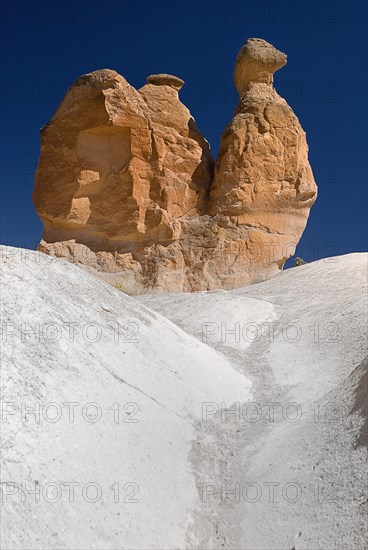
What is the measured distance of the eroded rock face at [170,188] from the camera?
47.0 ft

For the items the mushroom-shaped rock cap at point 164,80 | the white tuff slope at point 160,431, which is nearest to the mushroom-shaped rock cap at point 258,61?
the mushroom-shaped rock cap at point 164,80

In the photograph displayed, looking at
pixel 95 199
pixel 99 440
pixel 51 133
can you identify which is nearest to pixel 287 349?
pixel 99 440

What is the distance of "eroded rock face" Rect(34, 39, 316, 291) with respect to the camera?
1431 cm

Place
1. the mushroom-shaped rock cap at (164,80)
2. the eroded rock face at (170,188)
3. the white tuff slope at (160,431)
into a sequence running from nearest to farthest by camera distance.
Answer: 1. the white tuff slope at (160,431)
2. the eroded rock face at (170,188)
3. the mushroom-shaped rock cap at (164,80)

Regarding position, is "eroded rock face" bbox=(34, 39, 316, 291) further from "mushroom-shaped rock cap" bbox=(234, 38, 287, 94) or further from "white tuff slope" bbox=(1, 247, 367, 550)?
"white tuff slope" bbox=(1, 247, 367, 550)

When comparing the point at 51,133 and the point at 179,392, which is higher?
the point at 51,133

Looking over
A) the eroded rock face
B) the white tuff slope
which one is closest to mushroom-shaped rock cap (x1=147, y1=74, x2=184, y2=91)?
the eroded rock face

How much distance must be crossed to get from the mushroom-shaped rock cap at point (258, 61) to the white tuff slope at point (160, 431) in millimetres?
11486

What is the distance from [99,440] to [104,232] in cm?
1176

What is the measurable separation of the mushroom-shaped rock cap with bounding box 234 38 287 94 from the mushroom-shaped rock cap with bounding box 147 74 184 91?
2082 millimetres

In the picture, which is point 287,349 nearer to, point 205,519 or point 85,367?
point 85,367

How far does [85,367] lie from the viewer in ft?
14.0

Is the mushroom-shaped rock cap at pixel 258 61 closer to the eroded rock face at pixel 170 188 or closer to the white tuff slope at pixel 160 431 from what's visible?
the eroded rock face at pixel 170 188

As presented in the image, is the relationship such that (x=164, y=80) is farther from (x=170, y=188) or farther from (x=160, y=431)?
(x=160, y=431)
